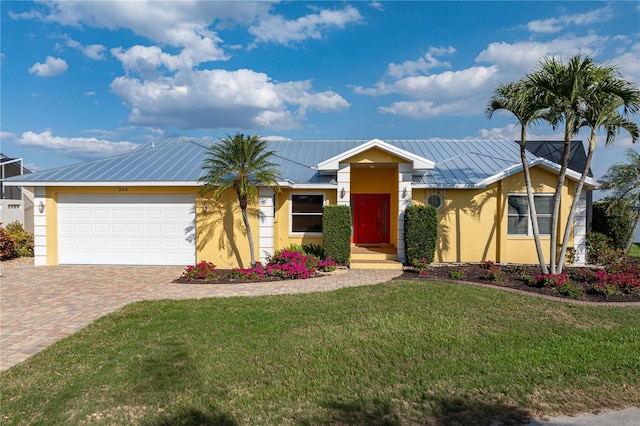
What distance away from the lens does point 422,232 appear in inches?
500

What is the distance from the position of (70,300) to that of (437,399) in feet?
27.6

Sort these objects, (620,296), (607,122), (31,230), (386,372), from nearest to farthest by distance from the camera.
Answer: (386,372) < (620,296) < (607,122) < (31,230)

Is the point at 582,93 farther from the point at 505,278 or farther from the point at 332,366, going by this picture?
the point at 332,366

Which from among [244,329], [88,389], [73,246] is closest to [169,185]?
[73,246]

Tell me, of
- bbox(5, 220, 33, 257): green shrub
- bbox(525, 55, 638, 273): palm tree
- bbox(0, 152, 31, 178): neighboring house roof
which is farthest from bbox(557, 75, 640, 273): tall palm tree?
bbox(0, 152, 31, 178): neighboring house roof

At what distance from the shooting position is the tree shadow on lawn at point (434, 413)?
161 inches

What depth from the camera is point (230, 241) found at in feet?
44.0

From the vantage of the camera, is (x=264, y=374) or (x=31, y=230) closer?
(x=264, y=374)

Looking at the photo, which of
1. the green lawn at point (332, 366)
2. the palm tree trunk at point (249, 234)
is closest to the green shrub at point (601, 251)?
the green lawn at point (332, 366)

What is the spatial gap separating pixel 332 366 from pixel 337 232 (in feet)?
24.7

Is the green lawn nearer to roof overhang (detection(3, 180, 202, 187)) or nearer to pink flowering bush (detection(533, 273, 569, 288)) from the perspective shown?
pink flowering bush (detection(533, 273, 569, 288))

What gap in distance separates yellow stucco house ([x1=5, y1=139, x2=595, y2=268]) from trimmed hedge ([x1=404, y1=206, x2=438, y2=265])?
2.48ft

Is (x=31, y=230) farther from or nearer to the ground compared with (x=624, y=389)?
farther from the ground

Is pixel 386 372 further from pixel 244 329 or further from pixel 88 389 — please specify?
pixel 88 389
